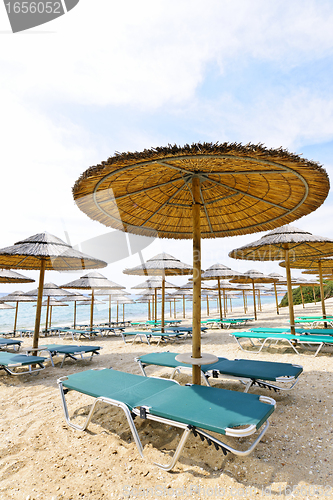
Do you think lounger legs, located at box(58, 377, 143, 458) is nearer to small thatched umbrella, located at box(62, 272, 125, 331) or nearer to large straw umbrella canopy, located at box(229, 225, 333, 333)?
large straw umbrella canopy, located at box(229, 225, 333, 333)

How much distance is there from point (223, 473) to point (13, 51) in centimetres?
503

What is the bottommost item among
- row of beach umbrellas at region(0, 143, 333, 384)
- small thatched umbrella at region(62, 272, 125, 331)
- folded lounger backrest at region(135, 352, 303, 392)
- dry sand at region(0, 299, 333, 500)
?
dry sand at region(0, 299, 333, 500)

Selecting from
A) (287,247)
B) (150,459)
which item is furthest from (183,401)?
(287,247)

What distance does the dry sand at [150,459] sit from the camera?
5.46 ft

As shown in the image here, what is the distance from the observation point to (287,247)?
637cm

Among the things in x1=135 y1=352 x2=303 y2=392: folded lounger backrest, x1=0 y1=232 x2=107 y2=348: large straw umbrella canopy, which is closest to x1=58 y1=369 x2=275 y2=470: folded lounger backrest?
x1=135 y1=352 x2=303 y2=392: folded lounger backrest

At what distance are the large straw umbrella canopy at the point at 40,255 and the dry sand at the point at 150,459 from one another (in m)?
2.68

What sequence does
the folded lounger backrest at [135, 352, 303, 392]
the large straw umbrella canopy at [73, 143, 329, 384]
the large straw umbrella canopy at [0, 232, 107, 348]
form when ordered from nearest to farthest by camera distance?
the large straw umbrella canopy at [73, 143, 329, 384]
the folded lounger backrest at [135, 352, 303, 392]
the large straw umbrella canopy at [0, 232, 107, 348]

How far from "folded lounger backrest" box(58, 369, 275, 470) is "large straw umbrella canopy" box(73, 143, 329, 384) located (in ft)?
1.69

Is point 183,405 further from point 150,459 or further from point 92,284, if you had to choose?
point 92,284

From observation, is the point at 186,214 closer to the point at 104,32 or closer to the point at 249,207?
the point at 249,207

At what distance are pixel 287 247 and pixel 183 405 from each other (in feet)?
17.9

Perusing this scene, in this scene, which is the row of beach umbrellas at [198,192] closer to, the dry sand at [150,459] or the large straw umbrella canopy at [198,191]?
the large straw umbrella canopy at [198,191]

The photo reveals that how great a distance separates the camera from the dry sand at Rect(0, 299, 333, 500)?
1.66m
